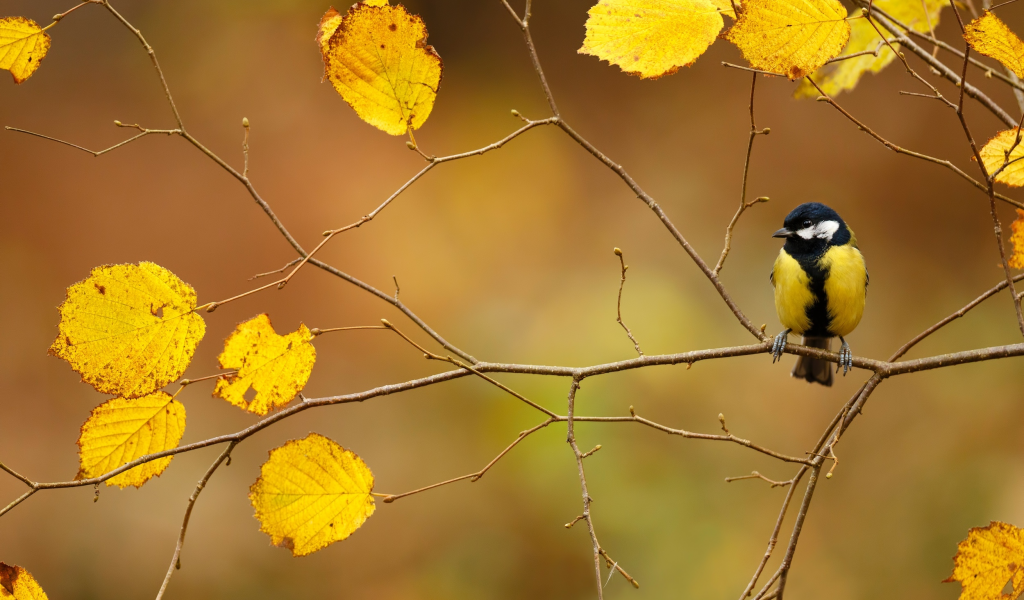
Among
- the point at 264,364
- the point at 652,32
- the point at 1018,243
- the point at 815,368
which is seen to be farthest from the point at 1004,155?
the point at 815,368

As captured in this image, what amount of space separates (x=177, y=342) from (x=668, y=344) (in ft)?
10.6

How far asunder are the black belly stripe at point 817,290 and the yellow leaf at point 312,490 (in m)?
1.21

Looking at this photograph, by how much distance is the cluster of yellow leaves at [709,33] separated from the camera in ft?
2.64

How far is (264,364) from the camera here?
849mm

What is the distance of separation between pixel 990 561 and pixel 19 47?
49.6 inches

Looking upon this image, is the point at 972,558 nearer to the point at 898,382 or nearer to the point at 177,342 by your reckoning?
the point at 177,342

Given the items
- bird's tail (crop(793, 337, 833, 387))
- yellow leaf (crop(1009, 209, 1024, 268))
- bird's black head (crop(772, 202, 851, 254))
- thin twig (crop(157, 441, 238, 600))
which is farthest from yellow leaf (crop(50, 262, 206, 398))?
bird's tail (crop(793, 337, 833, 387))

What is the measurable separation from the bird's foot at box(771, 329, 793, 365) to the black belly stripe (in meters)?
0.07

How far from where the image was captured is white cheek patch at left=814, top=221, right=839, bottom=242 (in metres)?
1.65

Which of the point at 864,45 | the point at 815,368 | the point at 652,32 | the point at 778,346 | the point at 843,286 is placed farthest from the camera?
the point at 815,368

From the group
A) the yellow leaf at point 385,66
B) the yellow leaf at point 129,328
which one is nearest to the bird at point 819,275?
the yellow leaf at point 385,66

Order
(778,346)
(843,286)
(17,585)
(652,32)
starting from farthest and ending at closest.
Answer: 1. (843,286)
2. (778,346)
3. (652,32)
4. (17,585)

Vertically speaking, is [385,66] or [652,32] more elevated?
[652,32]

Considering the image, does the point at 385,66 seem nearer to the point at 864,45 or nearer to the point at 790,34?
the point at 790,34
